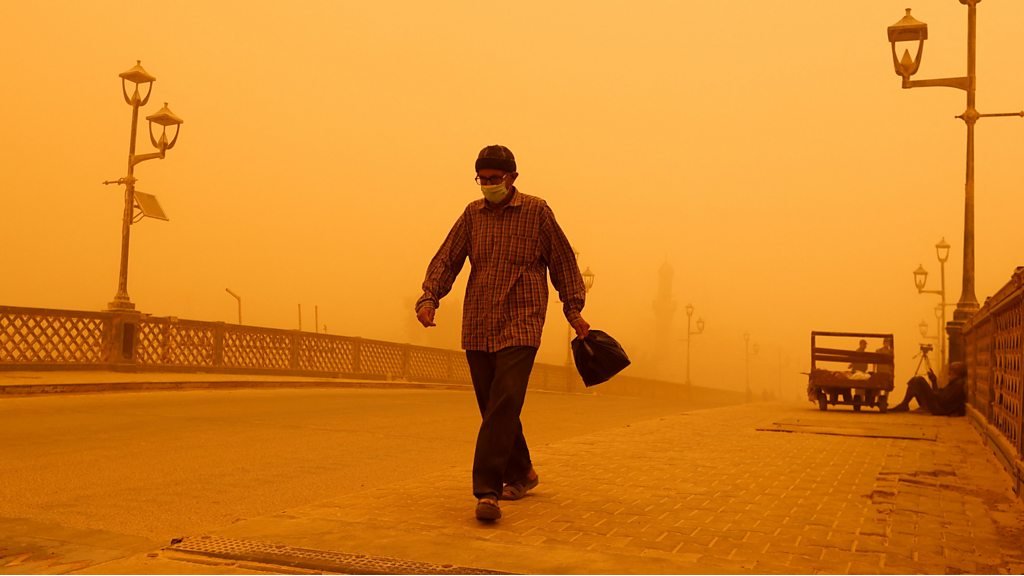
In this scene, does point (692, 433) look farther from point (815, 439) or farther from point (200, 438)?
point (200, 438)

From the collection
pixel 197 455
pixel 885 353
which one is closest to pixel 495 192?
pixel 197 455

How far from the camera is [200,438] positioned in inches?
384

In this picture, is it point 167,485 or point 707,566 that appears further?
point 167,485

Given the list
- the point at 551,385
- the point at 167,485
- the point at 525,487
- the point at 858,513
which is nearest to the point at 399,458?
the point at 167,485

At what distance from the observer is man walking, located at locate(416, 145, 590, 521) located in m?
5.28

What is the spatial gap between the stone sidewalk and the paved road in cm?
70

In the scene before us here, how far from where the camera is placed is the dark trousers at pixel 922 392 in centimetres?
1619

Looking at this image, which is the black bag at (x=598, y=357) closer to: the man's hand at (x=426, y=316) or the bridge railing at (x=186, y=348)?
the man's hand at (x=426, y=316)

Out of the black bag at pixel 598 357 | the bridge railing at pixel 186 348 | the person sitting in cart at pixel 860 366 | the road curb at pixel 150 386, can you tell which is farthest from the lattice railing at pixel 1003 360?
the bridge railing at pixel 186 348

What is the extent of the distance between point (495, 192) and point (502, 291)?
0.56m

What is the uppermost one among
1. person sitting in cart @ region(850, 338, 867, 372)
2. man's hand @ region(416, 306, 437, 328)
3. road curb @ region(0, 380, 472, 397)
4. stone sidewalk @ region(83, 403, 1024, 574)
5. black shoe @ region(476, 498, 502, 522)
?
man's hand @ region(416, 306, 437, 328)

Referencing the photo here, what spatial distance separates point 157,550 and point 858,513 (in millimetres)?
3764

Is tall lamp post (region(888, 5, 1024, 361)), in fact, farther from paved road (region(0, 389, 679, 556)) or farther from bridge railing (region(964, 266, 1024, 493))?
paved road (region(0, 389, 679, 556))

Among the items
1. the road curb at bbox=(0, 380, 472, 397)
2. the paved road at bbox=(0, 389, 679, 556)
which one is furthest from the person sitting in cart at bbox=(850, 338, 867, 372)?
the road curb at bbox=(0, 380, 472, 397)
